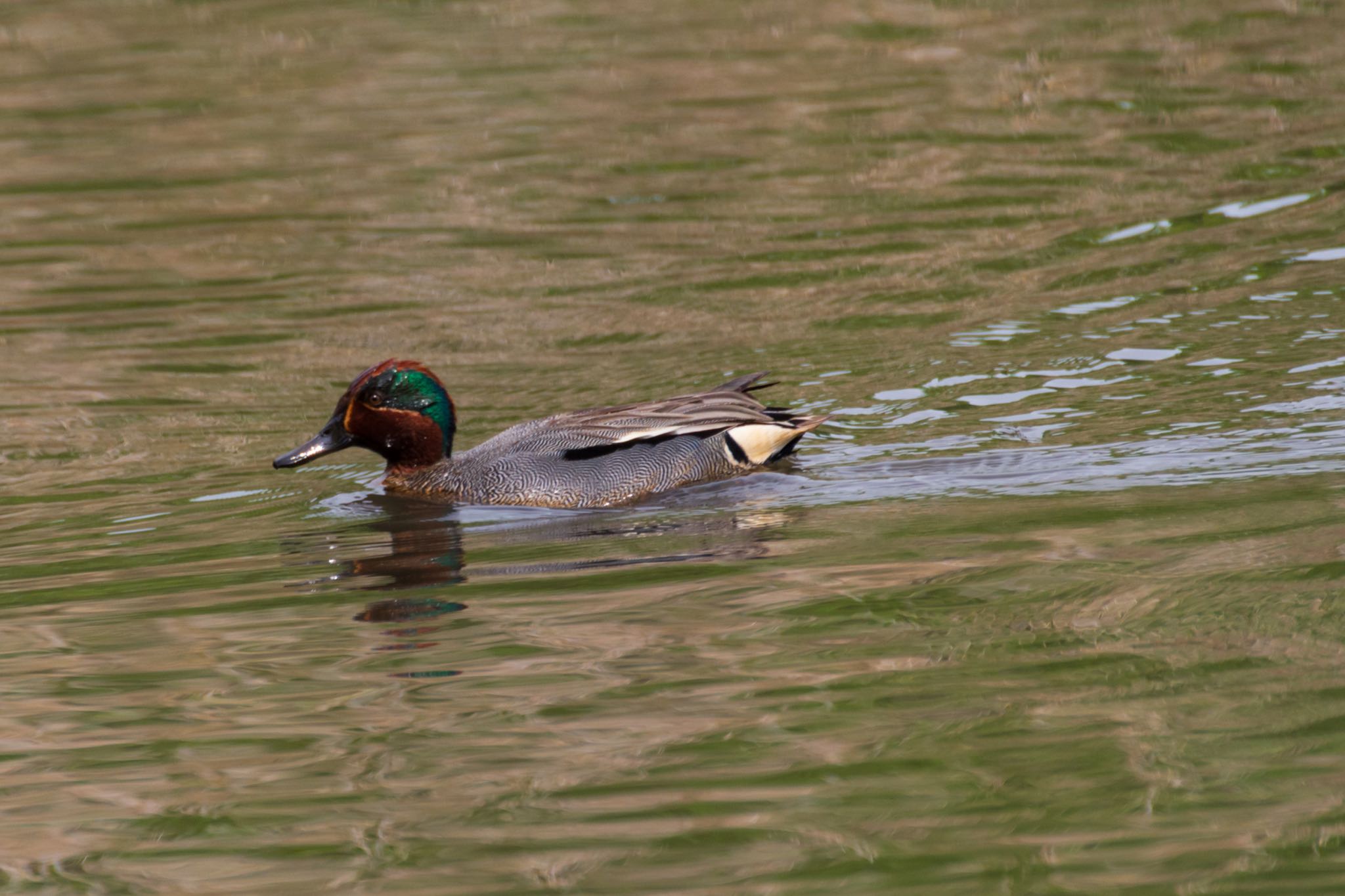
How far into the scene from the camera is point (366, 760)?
4.99m

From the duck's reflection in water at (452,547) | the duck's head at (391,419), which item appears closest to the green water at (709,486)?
the duck's reflection in water at (452,547)

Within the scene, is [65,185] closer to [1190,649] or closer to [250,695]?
[250,695]

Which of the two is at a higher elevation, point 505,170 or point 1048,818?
A: point 505,170

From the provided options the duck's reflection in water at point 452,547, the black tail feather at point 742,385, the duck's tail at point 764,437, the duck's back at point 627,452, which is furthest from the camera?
the black tail feather at point 742,385

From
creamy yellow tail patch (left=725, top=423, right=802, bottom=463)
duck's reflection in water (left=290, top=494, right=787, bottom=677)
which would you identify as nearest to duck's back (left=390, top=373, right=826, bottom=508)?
creamy yellow tail patch (left=725, top=423, right=802, bottom=463)

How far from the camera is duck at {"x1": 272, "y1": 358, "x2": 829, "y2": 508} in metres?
8.38

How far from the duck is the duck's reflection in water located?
0.20 m

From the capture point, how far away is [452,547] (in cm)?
776

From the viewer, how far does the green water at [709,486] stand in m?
4.47

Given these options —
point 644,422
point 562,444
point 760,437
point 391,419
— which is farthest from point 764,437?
point 391,419

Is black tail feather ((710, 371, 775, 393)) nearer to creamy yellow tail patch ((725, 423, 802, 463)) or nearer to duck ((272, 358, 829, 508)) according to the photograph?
duck ((272, 358, 829, 508))

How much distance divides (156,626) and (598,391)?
4373 mm

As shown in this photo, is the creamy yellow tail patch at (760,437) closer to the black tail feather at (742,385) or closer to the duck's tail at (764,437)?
the duck's tail at (764,437)

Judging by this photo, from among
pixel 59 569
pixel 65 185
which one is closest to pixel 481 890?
pixel 59 569
